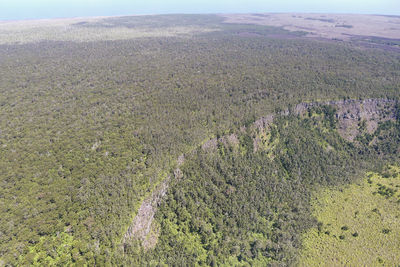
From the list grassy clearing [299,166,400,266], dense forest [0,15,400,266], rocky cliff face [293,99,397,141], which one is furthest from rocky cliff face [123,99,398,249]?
grassy clearing [299,166,400,266]

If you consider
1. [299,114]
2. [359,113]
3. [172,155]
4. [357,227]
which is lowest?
[357,227]

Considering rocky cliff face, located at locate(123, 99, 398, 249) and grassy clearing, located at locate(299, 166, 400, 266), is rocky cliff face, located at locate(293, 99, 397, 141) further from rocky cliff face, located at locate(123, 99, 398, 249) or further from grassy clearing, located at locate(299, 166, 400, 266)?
grassy clearing, located at locate(299, 166, 400, 266)

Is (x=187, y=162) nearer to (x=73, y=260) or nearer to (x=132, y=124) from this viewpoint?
(x=132, y=124)

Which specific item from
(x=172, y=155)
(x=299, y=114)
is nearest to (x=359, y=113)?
(x=299, y=114)

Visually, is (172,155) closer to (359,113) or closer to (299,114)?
(299,114)

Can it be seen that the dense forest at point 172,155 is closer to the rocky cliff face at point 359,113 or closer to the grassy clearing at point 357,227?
the rocky cliff face at point 359,113

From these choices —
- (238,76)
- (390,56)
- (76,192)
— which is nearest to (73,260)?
(76,192)
